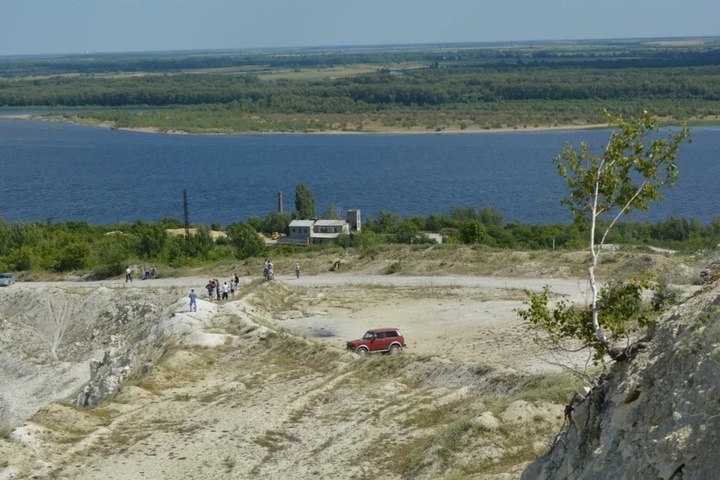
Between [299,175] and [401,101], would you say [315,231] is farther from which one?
[401,101]

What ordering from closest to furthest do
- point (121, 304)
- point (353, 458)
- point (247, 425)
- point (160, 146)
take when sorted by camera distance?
1. point (353, 458)
2. point (247, 425)
3. point (121, 304)
4. point (160, 146)

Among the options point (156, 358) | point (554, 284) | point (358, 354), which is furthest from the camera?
point (554, 284)

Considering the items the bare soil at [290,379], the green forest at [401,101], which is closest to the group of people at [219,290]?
the bare soil at [290,379]

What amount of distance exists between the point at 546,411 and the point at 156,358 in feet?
39.5

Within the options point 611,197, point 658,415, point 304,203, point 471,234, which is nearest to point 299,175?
point 304,203

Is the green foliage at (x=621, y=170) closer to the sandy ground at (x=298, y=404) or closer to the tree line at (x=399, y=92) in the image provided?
the sandy ground at (x=298, y=404)

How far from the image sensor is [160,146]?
392ft

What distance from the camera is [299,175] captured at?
305 ft

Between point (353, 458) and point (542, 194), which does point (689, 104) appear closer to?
point (542, 194)

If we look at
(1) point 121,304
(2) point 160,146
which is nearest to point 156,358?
(1) point 121,304

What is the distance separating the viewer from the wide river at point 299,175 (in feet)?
246

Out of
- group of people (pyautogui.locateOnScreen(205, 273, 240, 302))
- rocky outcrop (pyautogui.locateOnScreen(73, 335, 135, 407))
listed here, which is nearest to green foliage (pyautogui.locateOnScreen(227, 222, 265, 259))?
group of people (pyautogui.locateOnScreen(205, 273, 240, 302))

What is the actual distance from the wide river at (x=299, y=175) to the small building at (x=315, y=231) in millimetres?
12753

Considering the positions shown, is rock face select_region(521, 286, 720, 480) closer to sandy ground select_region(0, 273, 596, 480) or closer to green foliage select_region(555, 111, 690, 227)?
green foliage select_region(555, 111, 690, 227)
